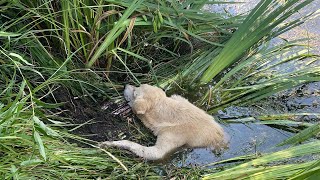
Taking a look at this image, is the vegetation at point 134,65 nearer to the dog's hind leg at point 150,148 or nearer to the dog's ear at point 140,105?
the dog's hind leg at point 150,148

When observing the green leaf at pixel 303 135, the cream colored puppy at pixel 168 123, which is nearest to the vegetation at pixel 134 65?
the green leaf at pixel 303 135

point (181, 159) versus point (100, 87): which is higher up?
point (100, 87)

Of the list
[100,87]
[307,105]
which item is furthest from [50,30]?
[307,105]

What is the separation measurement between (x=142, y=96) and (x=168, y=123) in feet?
0.84

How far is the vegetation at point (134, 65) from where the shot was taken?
115 inches

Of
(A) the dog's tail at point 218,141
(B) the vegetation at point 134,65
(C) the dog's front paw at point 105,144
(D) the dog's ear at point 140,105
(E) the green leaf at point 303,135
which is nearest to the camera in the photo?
(B) the vegetation at point 134,65

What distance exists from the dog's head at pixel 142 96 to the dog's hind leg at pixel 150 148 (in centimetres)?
28

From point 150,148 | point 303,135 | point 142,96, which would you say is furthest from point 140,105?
point 303,135

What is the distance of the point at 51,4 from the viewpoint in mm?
3459

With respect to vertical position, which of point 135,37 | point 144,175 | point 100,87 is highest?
point 135,37

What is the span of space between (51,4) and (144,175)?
133 centimetres

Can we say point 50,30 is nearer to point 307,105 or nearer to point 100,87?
point 100,87

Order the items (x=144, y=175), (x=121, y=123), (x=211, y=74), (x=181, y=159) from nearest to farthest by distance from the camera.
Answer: (x=144, y=175)
(x=181, y=159)
(x=121, y=123)
(x=211, y=74)

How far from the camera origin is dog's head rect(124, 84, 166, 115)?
11.4 ft
